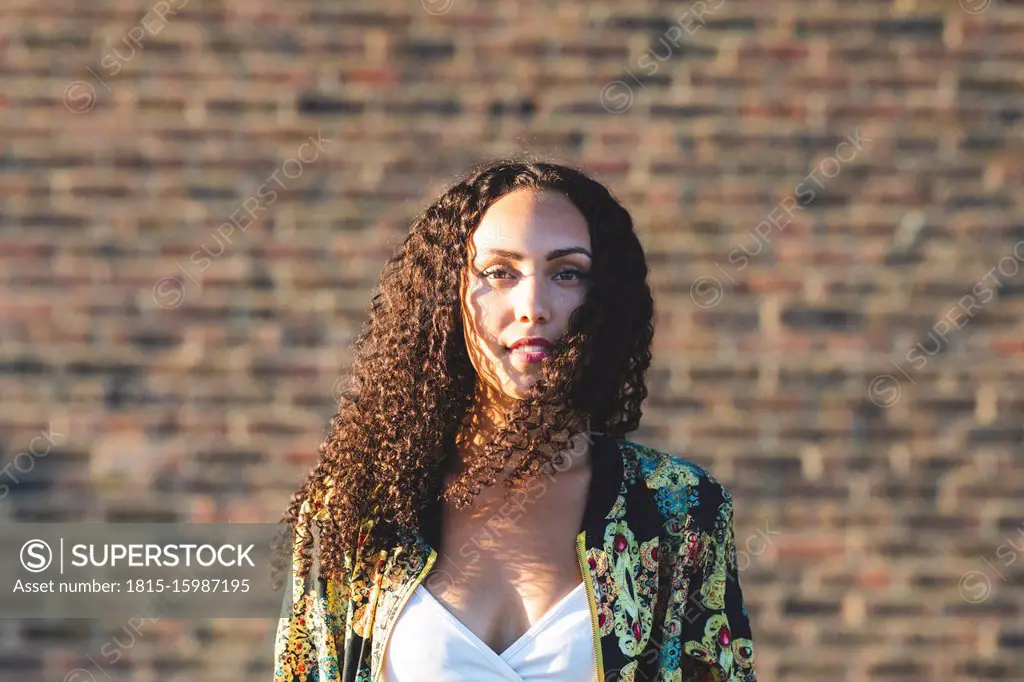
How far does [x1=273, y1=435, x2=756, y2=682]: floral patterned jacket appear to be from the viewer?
77.8 inches

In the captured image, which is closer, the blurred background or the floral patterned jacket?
the floral patterned jacket

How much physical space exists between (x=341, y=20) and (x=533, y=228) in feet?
5.93

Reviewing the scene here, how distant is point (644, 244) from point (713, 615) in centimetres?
166

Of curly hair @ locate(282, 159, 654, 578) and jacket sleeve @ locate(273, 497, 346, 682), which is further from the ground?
curly hair @ locate(282, 159, 654, 578)

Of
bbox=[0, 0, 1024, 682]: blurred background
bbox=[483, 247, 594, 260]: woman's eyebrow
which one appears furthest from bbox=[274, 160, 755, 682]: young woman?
bbox=[0, 0, 1024, 682]: blurred background

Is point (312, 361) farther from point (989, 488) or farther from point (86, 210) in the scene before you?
point (989, 488)

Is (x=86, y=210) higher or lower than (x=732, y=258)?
higher

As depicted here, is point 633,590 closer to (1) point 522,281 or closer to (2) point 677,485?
(2) point 677,485

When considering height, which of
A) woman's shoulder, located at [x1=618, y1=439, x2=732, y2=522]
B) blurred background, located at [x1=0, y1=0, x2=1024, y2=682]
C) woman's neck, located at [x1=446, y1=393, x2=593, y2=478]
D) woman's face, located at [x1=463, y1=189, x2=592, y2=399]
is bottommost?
woman's shoulder, located at [x1=618, y1=439, x2=732, y2=522]

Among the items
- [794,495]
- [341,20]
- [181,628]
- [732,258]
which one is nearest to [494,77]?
[341,20]

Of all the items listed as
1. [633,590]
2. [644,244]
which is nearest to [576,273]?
[633,590]

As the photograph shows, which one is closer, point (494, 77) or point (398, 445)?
point (398, 445)

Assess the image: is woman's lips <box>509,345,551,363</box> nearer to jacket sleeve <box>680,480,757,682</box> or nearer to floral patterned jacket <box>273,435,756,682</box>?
floral patterned jacket <box>273,435,756,682</box>

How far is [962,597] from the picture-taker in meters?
3.49
